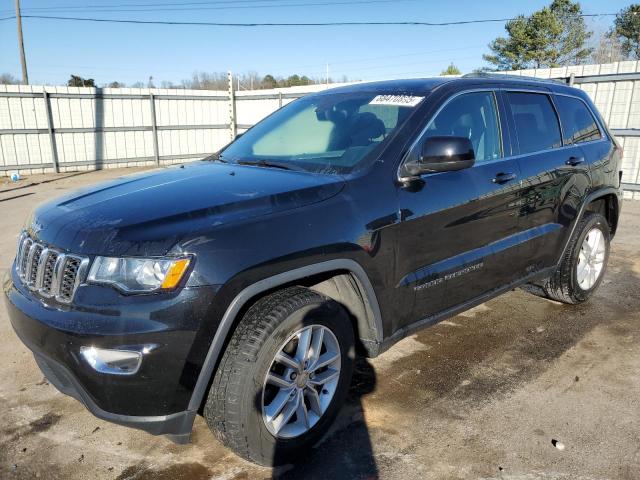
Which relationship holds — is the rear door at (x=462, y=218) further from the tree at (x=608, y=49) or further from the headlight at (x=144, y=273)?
the tree at (x=608, y=49)

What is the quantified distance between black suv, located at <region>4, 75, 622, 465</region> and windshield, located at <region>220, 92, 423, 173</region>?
0.05ft

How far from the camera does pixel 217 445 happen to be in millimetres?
2781

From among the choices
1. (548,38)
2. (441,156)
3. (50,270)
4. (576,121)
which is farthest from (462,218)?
(548,38)

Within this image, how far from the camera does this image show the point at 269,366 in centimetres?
Answer: 233

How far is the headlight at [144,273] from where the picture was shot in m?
2.10

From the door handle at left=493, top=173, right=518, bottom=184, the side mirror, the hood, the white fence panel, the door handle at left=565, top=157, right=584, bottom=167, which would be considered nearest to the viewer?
the hood

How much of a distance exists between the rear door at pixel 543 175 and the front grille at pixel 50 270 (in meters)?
2.89

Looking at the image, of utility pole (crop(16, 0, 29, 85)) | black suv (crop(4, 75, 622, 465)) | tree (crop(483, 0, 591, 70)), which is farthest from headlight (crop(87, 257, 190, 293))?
tree (crop(483, 0, 591, 70))

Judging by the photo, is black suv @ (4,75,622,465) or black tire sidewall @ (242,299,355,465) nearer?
black suv @ (4,75,622,465)

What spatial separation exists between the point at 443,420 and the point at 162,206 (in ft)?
6.51

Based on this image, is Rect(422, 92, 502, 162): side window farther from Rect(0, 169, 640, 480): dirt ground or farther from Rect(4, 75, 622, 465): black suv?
Rect(0, 169, 640, 480): dirt ground

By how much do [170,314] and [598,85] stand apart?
1105 cm

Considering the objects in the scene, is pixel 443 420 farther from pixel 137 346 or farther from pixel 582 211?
pixel 582 211

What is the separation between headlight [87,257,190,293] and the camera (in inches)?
82.5
